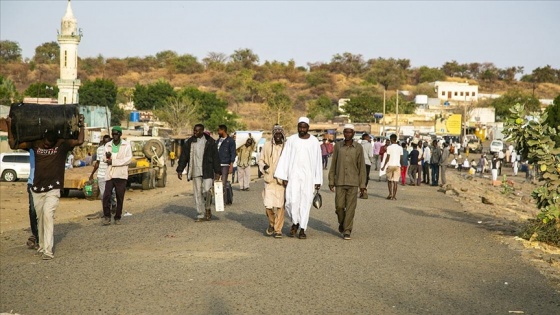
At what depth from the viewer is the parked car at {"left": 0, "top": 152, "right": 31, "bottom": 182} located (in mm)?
37750

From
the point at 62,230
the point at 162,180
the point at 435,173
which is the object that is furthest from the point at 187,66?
the point at 62,230

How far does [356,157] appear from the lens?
1252 cm

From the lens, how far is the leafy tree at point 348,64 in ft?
569

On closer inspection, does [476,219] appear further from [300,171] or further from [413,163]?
[413,163]

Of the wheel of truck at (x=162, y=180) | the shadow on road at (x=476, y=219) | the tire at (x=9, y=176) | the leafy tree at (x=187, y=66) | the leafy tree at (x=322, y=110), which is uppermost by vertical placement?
the leafy tree at (x=187, y=66)

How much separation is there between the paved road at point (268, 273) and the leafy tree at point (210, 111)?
70.6m

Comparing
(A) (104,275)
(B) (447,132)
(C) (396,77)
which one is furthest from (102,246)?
(C) (396,77)

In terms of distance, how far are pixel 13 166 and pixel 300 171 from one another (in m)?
29.0

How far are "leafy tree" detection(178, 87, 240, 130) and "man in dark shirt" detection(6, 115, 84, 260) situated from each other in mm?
73114

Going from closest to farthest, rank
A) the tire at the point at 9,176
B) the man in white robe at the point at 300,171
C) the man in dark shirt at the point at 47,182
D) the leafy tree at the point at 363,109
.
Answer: the man in dark shirt at the point at 47,182 < the man in white robe at the point at 300,171 < the tire at the point at 9,176 < the leafy tree at the point at 363,109

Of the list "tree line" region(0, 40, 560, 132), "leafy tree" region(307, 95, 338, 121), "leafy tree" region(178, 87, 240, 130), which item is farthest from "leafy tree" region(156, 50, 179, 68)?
"leafy tree" region(178, 87, 240, 130)

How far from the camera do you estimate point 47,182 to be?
35.2 ft

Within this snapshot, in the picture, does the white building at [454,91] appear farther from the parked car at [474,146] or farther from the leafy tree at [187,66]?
the parked car at [474,146]

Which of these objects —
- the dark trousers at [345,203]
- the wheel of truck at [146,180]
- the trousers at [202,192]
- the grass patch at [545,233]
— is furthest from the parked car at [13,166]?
the grass patch at [545,233]
